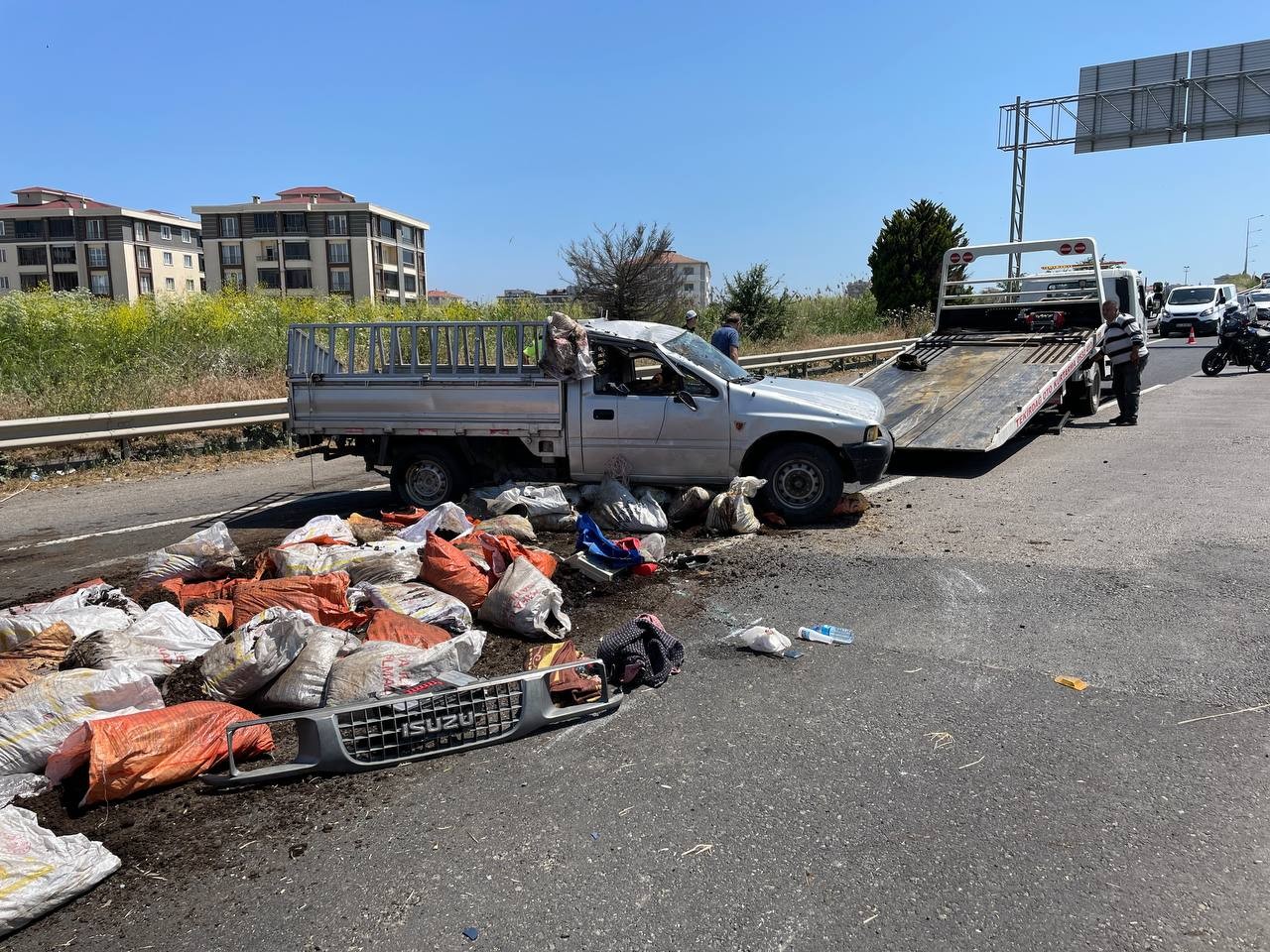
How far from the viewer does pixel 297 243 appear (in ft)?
293

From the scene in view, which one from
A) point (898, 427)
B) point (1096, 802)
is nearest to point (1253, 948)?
point (1096, 802)

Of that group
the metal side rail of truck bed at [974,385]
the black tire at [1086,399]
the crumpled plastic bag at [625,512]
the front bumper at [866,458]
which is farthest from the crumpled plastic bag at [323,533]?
the black tire at [1086,399]

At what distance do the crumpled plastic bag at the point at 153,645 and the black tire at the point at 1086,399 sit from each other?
13000 millimetres

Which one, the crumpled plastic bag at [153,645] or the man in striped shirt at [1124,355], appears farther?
the man in striped shirt at [1124,355]

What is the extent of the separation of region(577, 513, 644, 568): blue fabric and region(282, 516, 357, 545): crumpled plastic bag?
5.58ft

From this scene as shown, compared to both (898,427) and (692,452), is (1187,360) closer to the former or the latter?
(898,427)

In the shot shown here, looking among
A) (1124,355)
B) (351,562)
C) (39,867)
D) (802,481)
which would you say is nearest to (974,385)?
(1124,355)

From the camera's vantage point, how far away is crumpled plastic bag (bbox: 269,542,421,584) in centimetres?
577

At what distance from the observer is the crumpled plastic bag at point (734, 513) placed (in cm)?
745

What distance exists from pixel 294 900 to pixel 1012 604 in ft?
14.4

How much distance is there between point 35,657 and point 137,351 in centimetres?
1377

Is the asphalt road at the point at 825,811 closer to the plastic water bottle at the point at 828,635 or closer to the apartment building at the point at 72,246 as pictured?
the plastic water bottle at the point at 828,635

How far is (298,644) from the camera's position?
452cm

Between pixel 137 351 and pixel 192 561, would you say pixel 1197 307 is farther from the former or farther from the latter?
pixel 192 561
